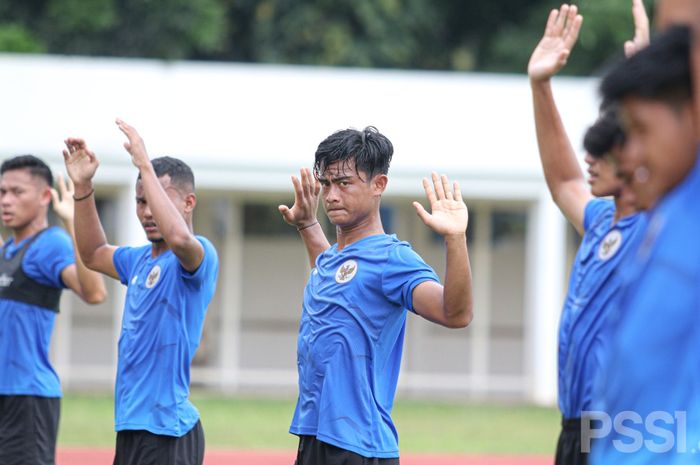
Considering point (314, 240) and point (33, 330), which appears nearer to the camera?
point (314, 240)

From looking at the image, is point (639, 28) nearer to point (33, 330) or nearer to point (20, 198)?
point (33, 330)

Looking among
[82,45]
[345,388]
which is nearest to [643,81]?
[345,388]

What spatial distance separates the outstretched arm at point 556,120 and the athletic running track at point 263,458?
6478 millimetres

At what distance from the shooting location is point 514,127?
17219 mm

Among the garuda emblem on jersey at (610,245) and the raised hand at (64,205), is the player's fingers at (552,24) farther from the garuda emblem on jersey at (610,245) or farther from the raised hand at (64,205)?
the raised hand at (64,205)

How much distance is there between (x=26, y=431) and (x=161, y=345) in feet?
5.01

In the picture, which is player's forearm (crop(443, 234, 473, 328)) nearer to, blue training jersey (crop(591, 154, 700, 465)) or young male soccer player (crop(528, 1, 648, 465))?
young male soccer player (crop(528, 1, 648, 465))

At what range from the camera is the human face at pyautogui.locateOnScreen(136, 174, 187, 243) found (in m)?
5.58

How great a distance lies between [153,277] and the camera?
18.2ft

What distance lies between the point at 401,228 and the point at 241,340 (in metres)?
3.14

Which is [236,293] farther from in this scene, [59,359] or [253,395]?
[59,359]

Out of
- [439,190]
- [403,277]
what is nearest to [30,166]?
[403,277]

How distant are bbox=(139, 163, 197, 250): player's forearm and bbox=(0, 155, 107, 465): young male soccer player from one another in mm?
1454

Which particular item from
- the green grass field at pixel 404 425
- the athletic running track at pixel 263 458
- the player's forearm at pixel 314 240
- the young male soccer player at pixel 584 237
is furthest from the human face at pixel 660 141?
the green grass field at pixel 404 425
